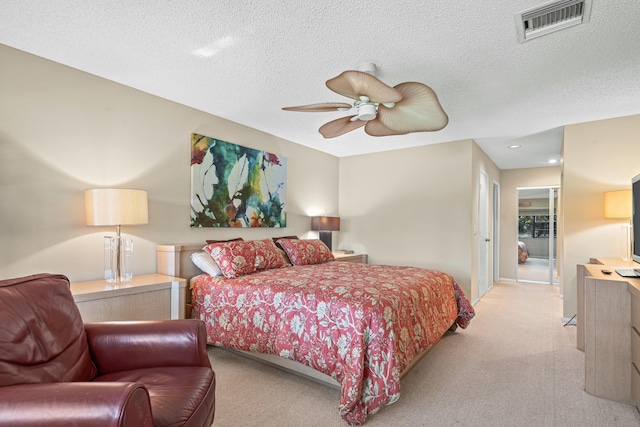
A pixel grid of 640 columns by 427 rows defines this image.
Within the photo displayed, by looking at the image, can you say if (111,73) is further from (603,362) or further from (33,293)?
(603,362)

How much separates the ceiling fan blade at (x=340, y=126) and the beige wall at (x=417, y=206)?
7.89 ft

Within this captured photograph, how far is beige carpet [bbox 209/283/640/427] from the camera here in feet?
6.66

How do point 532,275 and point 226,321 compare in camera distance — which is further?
point 532,275

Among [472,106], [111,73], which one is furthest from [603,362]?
[111,73]

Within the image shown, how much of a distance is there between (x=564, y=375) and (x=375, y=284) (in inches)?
64.8

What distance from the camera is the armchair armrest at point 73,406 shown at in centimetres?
95

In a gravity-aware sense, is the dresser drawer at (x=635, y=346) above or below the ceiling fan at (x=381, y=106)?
below

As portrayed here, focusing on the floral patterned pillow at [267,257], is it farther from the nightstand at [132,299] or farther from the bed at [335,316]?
the nightstand at [132,299]

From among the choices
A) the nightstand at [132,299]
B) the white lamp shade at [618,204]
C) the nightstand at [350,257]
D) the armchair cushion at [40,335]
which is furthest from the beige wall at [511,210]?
the armchair cushion at [40,335]

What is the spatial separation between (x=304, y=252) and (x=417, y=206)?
2.09 m

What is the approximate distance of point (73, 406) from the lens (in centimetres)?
97

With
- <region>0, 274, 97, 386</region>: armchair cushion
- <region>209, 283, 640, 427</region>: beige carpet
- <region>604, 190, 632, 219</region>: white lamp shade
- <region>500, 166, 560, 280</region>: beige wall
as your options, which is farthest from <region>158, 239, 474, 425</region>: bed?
<region>500, 166, 560, 280</region>: beige wall

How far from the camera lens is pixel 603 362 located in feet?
7.55

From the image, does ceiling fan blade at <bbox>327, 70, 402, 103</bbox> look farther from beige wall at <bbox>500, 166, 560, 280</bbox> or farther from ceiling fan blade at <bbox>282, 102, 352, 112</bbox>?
beige wall at <bbox>500, 166, 560, 280</bbox>
